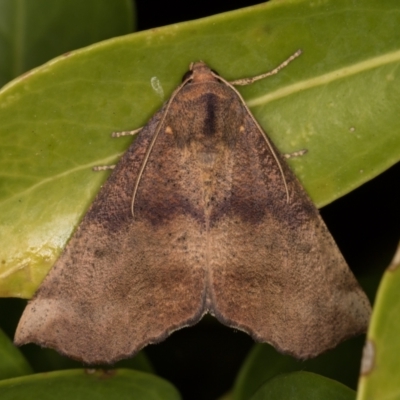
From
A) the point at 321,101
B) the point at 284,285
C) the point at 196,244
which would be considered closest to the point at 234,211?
the point at 196,244

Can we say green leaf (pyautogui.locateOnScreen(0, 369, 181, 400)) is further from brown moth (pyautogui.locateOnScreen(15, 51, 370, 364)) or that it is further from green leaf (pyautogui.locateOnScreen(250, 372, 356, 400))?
green leaf (pyautogui.locateOnScreen(250, 372, 356, 400))

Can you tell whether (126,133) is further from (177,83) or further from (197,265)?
(197,265)

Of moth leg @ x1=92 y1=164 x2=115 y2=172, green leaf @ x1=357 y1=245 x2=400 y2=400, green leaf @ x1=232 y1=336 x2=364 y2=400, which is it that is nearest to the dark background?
green leaf @ x1=232 y1=336 x2=364 y2=400

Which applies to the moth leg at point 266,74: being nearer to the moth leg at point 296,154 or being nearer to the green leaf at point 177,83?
the green leaf at point 177,83

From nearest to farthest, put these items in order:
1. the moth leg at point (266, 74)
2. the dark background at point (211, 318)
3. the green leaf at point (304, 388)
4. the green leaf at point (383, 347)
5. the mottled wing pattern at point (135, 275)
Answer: the green leaf at point (383, 347) < the green leaf at point (304, 388) < the moth leg at point (266, 74) < the mottled wing pattern at point (135, 275) < the dark background at point (211, 318)

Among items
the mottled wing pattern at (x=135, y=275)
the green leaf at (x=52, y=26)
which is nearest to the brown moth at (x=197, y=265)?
the mottled wing pattern at (x=135, y=275)

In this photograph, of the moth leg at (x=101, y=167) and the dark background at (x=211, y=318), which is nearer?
the moth leg at (x=101, y=167)

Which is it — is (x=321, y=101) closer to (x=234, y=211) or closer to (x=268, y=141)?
(x=268, y=141)
